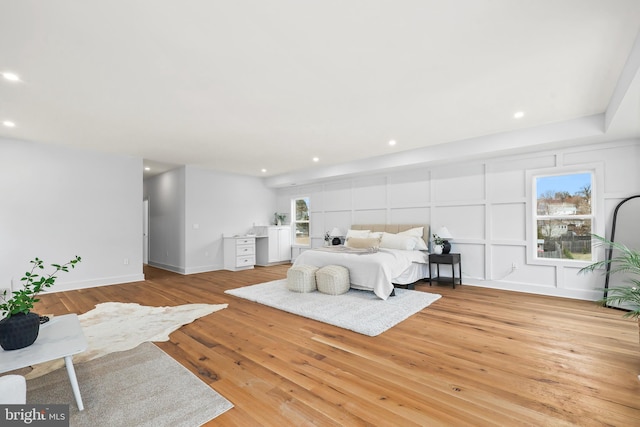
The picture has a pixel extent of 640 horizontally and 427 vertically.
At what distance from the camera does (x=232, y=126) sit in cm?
423

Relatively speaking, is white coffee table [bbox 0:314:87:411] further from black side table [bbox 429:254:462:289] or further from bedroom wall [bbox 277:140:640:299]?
bedroom wall [bbox 277:140:640:299]

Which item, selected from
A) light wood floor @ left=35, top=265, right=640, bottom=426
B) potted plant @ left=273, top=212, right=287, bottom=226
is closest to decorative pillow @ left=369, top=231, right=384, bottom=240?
light wood floor @ left=35, top=265, right=640, bottom=426

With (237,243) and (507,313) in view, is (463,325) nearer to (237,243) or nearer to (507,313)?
(507,313)

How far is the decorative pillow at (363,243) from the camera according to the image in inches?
233

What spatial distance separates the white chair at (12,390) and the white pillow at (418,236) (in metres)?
5.53

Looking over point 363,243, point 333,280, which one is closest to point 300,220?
point 363,243

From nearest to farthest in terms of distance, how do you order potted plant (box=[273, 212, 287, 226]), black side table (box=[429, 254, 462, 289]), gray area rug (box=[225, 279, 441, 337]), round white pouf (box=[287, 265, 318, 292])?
1. gray area rug (box=[225, 279, 441, 337])
2. round white pouf (box=[287, 265, 318, 292])
3. black side table (box=[429, 254, 462, 289])
4. potted plant (box=[273, 212, 287, 226])

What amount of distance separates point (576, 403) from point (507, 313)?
6.56 ft

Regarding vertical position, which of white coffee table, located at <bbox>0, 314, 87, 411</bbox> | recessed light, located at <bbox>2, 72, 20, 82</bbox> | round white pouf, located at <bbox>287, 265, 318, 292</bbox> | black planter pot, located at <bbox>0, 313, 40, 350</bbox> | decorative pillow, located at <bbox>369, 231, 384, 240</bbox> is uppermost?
recessed light, located at <bbox>2, 72, 20, 82</bbox>

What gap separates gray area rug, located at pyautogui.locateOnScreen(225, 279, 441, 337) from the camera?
3.35 metres

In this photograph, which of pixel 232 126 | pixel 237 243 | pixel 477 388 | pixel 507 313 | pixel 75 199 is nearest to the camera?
pixel 477 388

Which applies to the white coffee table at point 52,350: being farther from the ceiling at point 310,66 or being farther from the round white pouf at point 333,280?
the round white pouf at point 333,280

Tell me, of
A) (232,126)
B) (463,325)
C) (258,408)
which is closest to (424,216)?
(463,325)

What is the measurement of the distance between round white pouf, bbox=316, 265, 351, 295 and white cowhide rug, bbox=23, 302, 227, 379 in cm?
154
